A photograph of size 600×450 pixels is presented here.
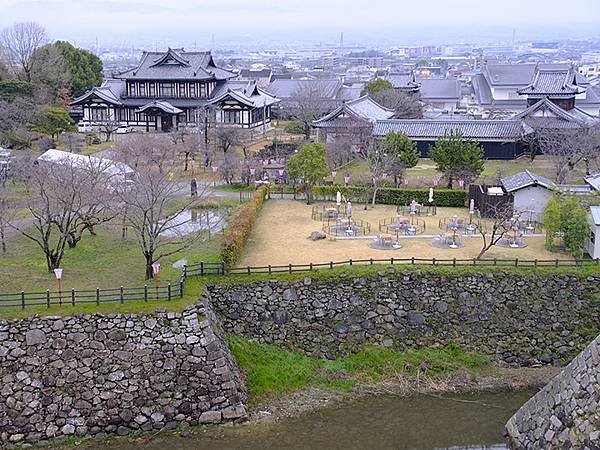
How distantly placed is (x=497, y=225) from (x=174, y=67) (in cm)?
3281

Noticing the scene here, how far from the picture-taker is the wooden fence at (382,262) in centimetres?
2034

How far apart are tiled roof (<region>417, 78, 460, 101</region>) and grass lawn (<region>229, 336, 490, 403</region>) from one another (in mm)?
51763

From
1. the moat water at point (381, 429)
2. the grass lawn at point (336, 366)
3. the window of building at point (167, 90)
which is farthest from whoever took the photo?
the window of building at point (167, 90)

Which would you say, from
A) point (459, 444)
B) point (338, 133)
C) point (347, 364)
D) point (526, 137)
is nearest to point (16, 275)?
point (347, 364)

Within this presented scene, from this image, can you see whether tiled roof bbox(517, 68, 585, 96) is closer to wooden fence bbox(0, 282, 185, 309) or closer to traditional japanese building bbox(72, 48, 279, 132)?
traditional japanese building bbox(72, 48, 279, 132)

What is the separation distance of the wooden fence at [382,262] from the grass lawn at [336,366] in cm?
206

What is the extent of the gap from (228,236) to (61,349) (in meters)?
6.53

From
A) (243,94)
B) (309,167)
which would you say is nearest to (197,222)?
(309,167)

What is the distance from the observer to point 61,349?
16.9 m

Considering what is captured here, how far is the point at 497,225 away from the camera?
22766 mm

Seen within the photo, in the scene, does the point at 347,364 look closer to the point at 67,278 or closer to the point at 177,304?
the point at 177,304

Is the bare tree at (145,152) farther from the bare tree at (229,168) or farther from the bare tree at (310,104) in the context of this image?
the bare tree at (310,104)

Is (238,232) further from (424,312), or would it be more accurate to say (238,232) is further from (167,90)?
(167,90)

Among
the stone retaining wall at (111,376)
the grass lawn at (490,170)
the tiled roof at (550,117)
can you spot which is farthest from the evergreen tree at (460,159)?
the stone retaining wall at (111,376)
